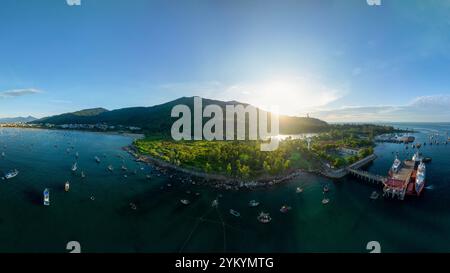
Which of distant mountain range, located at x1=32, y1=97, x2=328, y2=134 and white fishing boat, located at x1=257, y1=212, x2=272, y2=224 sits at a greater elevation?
distant mountain range, located at x1=32, y1=97, x2=328, y2=134

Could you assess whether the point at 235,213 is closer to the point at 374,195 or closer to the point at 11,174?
the point at 374,195

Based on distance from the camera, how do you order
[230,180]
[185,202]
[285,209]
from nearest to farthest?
1. [285,209]
2. [185,202]
3. [230,180]

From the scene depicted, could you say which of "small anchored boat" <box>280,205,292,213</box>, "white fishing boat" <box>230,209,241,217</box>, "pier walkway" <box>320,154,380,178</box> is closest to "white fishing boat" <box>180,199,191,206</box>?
"white fishing boat" <box>230,209,241,217</box>

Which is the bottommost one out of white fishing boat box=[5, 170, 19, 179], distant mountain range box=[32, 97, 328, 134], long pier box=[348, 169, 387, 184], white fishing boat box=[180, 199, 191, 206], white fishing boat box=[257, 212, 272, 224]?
white fishing boat box=[257, 212, 272, 224]

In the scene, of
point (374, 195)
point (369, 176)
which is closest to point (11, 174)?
point (374, 195)

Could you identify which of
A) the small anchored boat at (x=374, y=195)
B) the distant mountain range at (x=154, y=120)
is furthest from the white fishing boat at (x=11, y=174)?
the distant mountain range at (x=154, y=120)

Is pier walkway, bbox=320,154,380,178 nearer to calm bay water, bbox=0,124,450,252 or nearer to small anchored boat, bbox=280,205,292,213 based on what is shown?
calm bay water, bbox=0,124,450,252

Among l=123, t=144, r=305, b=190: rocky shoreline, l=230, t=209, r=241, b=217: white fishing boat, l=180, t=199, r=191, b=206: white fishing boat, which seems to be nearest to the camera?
l=230, t=209, r=241, b=217: white fishing boat

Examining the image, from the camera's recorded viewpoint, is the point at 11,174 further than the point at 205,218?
Yes
